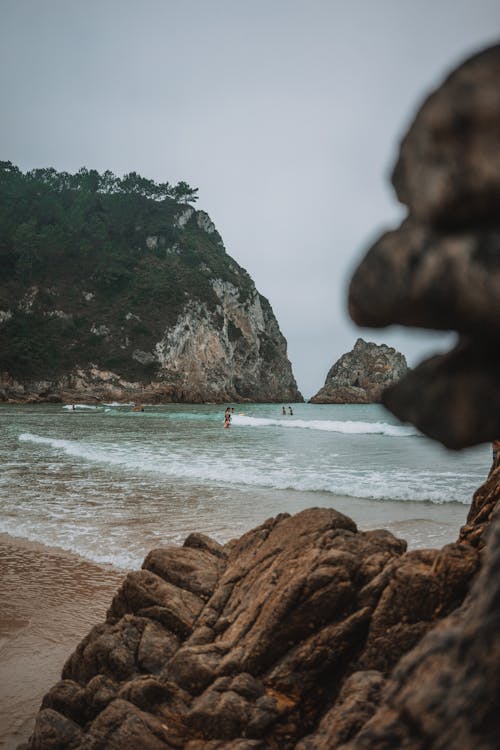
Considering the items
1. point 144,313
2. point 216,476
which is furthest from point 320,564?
point 144,313

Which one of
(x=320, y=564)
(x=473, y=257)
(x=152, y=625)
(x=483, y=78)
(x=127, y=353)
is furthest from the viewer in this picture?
(x=127, y=353)

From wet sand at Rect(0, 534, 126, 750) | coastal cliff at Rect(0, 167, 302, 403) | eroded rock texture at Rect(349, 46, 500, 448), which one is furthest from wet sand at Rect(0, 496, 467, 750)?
coastal cliff at Rect(0, 167, 302, 403)

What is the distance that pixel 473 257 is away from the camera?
4.52ft

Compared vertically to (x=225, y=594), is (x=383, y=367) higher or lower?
higher

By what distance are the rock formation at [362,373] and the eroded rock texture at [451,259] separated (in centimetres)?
10614

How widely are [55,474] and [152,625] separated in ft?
35.2

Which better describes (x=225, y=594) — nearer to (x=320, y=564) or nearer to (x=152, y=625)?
(x=152, y=625)

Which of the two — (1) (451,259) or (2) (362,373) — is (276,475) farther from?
(2) (362,373)

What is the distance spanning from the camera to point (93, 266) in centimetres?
9175

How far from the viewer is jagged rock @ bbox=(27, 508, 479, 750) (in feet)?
8.28

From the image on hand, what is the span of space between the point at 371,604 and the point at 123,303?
89230 millimetres

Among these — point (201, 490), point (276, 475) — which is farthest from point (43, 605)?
point (276, 475)

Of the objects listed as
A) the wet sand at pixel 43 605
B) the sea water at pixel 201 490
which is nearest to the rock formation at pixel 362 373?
the sea water at pixel 201 490

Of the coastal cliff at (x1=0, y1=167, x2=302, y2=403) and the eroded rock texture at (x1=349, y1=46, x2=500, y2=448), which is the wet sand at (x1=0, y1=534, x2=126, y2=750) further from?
A: the coastal cliff at (x1=0, y1=167, x2=302, y2=403)
